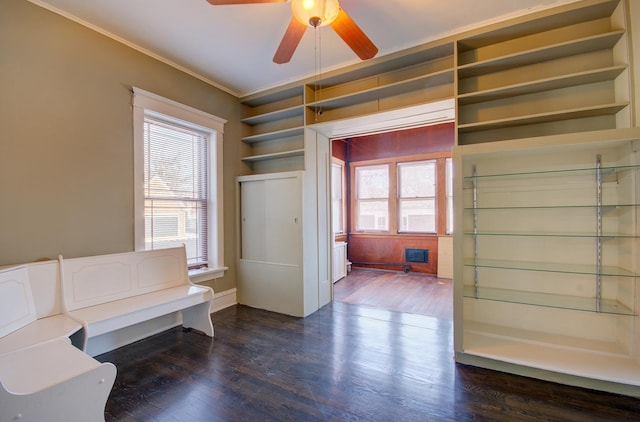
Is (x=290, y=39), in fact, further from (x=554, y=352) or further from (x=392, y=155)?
(x=392, y=155)

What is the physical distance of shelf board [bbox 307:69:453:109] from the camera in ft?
9.35

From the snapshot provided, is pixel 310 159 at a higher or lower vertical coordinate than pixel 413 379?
higher

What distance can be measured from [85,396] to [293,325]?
2000mm

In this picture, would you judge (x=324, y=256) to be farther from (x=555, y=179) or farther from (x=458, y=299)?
(x=555, y=179)

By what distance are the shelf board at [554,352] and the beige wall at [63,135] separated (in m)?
3.42

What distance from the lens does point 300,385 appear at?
2.12 metres

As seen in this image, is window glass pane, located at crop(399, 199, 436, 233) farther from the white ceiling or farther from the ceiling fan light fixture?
the ceiling fan light fixture

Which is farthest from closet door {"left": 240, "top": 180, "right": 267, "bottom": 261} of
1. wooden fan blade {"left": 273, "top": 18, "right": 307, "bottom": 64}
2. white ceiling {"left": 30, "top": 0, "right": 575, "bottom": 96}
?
wooden fan blade {"left": 273, "top": 18, "right": 307, "bottom": 64}

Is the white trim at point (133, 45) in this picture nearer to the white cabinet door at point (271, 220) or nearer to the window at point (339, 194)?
the white cabinet door at point (271, 220)

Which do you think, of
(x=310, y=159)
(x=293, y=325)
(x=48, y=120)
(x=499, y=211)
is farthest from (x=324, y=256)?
(x=48, y=120)

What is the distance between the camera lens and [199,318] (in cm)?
301

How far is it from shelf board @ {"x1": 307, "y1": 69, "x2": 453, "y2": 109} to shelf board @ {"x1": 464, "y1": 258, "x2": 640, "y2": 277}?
179 cm

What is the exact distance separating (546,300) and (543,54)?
2.06m

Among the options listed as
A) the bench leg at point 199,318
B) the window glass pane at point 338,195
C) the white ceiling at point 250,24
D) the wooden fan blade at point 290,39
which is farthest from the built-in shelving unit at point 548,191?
the window glass pane at point 338,195
